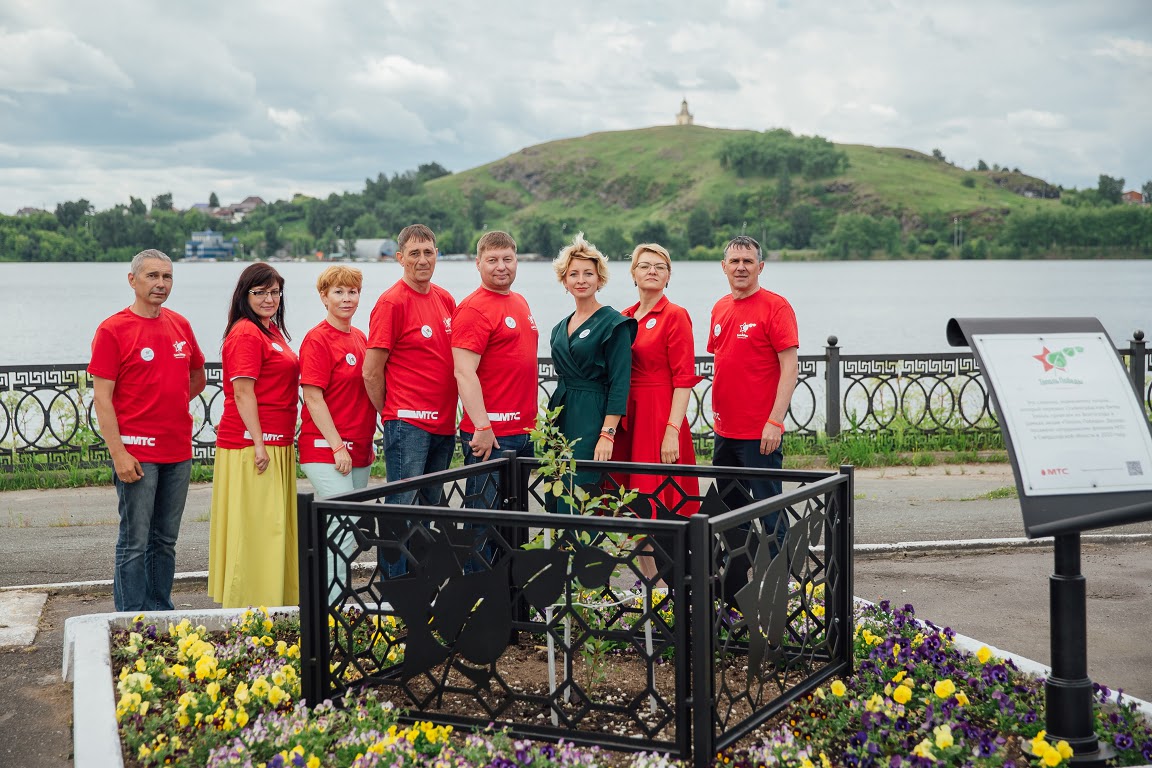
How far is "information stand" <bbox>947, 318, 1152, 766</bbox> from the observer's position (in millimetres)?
4039

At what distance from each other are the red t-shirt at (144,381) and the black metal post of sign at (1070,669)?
4.55 m

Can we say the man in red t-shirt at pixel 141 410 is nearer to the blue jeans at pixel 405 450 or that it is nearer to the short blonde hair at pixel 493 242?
the blue jeans at pixel 405 450

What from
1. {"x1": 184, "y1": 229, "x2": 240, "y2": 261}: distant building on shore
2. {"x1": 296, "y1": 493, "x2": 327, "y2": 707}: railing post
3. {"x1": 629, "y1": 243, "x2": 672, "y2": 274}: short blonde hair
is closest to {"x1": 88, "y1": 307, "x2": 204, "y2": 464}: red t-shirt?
{"x1": 296, "y1": 493, "x2": 327, "y2": 707}: railing post

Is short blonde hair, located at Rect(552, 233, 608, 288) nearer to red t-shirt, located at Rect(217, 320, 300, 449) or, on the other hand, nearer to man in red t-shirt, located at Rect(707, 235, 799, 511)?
man in red t-shirt, located at Rect(707, 235, 799, 511)

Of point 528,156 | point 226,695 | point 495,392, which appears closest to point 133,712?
point 226,695

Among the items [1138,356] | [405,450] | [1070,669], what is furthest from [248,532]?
[1138,356]

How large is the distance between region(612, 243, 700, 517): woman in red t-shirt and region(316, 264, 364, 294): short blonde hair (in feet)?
5.32

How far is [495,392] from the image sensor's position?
6.57m

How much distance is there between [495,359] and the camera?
6551 mm

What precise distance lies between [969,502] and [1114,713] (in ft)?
20.3

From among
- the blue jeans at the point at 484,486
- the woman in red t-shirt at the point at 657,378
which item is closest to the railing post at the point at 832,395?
the woman in red t-shirt at the point at 657,378

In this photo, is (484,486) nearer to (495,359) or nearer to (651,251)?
(495,359)

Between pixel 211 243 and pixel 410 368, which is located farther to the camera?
pixel 211 243

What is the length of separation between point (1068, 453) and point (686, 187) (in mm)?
119107
